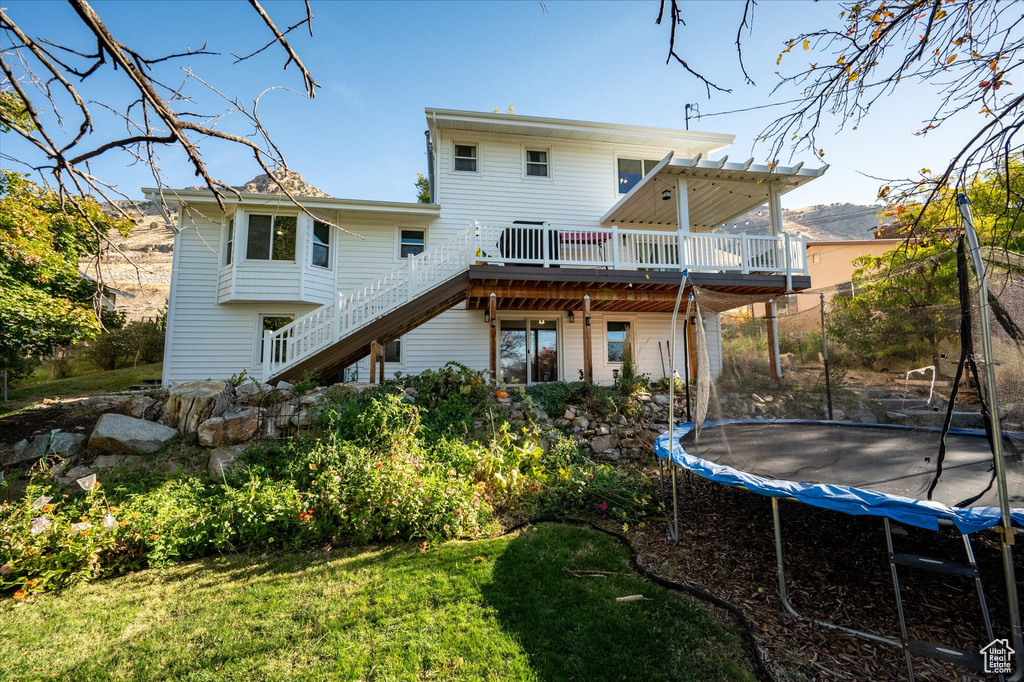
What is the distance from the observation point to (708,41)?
2.77 meters

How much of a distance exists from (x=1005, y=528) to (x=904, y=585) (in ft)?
4.08

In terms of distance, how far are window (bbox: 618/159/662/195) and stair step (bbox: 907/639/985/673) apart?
12395 millimetres

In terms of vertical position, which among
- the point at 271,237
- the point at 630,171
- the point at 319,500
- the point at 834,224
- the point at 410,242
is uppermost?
the point at 834,224

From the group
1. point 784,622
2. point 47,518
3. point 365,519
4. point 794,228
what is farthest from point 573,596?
point 794,228

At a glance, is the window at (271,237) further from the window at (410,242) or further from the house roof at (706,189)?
the house roof at (706,189)

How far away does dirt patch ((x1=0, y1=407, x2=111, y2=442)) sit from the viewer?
251 inches

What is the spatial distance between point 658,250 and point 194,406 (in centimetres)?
967

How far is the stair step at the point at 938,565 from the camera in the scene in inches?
87.3

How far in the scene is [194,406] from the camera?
6598mm

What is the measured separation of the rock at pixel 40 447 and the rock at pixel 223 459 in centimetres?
211

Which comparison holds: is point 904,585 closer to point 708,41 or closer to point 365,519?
point 708,41

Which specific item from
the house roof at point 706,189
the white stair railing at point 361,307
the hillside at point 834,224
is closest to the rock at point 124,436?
the white stair railing at point 361,307

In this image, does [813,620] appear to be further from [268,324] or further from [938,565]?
[268,324]

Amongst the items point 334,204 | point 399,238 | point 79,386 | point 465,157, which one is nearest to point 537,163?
point 465,157
